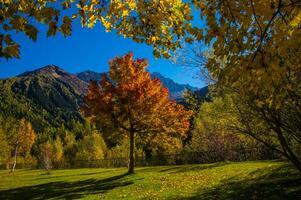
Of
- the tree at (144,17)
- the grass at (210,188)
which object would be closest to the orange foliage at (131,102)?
the grass at (210,188)

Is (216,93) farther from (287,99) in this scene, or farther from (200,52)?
(287,99)

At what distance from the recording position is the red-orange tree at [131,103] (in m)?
30.6

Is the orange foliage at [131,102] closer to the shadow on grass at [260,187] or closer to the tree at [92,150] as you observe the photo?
the shadow on grass at [260,187]

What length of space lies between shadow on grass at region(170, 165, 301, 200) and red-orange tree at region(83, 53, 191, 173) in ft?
37.0

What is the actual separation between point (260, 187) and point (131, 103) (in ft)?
51.6

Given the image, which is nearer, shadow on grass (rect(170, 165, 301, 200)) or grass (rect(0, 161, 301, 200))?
shadow on grass (rect(170, 165, 301, 200))

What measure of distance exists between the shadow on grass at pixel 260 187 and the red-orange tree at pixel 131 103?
11.3 m

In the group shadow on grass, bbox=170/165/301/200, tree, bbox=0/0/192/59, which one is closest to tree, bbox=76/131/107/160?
shadow on grass, bbox=170/165/301/200

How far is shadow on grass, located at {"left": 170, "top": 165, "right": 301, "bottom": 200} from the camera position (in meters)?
14.6

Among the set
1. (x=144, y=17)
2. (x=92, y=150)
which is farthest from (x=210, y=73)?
(x=92, y=150)

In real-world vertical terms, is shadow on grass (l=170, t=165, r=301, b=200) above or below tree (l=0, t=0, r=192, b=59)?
below

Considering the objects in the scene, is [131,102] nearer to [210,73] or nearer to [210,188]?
[210,188]

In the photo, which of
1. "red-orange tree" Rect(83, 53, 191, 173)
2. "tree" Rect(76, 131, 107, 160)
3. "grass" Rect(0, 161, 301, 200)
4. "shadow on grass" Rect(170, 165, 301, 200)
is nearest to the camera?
"shadow on grass" Rect(170, 165, 301, 200)

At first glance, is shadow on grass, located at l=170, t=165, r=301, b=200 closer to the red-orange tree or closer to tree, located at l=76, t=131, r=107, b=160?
the red-orange tree
